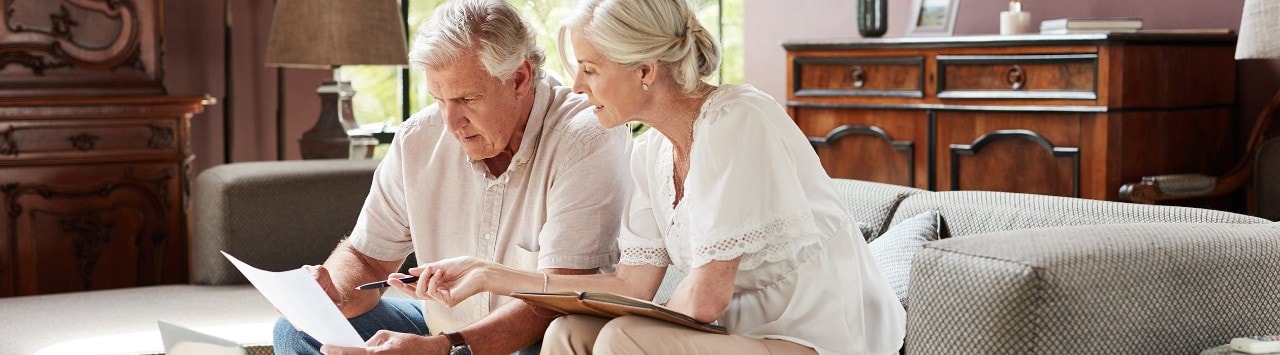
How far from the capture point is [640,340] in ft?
5.02

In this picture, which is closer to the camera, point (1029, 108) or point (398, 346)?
point (398, 346)

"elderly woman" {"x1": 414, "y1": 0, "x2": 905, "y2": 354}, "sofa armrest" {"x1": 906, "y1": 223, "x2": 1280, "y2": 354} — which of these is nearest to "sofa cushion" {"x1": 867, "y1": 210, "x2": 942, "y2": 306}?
"elderly woman" {"x1": 414, "y1": 0, "x2": 905, "y2": 354}

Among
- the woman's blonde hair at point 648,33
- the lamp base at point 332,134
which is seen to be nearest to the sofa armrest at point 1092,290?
the woman's blonde hair at point 648,33

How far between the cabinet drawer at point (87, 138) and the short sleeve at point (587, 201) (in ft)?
6.83

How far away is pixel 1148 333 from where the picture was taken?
1638 mm

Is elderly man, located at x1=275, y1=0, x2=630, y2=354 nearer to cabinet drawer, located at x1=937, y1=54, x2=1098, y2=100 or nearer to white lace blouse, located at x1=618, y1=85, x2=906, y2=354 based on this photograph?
white lace blouse, located at x1=618, y1=85, x2=906, y2=354

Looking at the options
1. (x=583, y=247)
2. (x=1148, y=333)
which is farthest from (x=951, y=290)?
(x=583, y=247)

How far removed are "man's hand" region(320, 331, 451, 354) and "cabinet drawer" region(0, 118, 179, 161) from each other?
6.97ft

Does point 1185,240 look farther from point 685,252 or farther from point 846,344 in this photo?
point 685,252

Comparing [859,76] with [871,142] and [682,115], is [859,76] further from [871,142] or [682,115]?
[682,115]

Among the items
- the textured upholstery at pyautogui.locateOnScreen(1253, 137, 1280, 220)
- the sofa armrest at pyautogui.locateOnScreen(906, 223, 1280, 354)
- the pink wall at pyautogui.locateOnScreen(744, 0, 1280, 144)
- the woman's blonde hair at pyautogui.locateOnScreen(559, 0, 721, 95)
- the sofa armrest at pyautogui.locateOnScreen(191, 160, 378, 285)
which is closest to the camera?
the sofa armrest at pyautogui.locateOnScreen(906, 223, 1280, 354)

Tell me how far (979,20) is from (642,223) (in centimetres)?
286

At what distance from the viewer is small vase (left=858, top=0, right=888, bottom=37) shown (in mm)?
4062

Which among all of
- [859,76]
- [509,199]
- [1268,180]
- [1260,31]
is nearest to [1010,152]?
[859,76]
